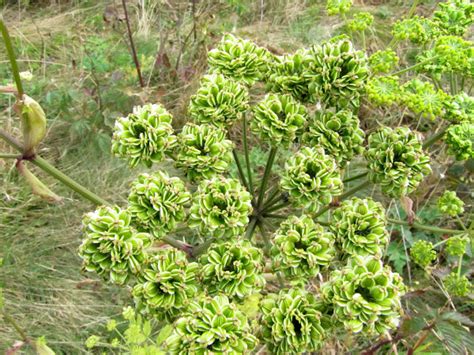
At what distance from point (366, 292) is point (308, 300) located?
0.21 m

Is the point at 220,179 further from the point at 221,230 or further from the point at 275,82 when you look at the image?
the point at 275,82

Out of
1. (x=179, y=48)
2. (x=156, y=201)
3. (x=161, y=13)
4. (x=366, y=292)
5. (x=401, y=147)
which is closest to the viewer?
(x=366, y=292)

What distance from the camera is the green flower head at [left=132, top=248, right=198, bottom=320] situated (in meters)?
1.76

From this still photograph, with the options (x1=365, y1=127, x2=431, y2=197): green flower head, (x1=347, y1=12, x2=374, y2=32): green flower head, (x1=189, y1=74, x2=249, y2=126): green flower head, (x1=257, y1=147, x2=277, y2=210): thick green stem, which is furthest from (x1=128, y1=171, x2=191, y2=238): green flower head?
(x1=347, y1=12, x2=374, y2=32): green flower head

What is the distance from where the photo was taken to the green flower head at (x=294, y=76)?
→ 210 cm

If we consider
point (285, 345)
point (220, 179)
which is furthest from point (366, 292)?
point (220, 179)

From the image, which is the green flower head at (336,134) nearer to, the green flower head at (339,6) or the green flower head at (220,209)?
the green flower head at (220,209)

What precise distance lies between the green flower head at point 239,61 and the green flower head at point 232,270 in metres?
0.79

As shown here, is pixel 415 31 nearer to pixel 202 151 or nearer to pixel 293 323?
pixel 202 151

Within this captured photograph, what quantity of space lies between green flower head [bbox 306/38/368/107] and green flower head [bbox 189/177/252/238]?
553 mm

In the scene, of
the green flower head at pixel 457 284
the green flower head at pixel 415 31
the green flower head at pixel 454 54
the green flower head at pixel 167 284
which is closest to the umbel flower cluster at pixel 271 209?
the green flower head at pixel 167 284

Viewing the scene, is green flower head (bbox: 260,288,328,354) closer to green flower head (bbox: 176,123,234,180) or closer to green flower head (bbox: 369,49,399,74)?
green flower head (bbox: 176,123,234,180)

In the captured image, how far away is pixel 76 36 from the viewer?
539cm

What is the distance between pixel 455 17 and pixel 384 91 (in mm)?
642
